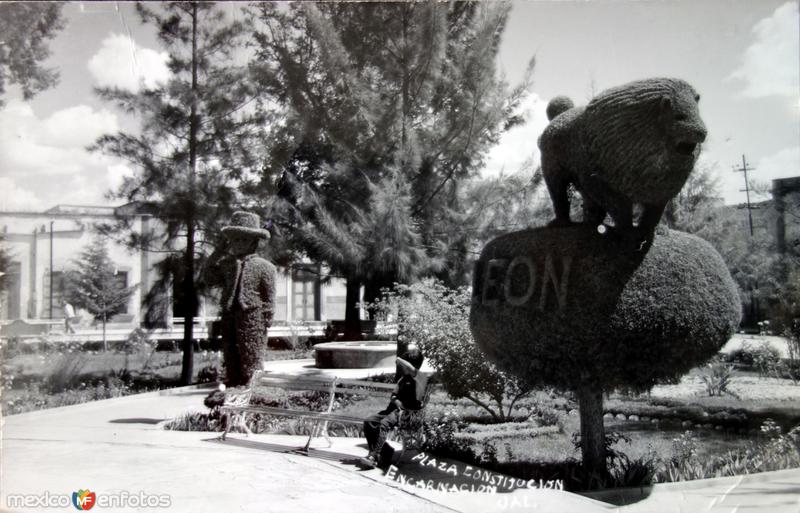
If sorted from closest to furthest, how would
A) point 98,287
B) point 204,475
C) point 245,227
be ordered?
point 204,475 → point 245,227 → point 98,287

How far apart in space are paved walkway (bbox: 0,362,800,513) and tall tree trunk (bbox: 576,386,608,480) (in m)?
0.51

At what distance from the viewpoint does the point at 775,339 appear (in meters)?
12.0

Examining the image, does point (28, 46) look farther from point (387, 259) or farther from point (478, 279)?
point (387, 259)

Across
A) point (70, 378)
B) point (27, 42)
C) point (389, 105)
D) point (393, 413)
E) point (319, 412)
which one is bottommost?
point (70, 378)

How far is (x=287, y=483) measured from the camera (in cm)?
546

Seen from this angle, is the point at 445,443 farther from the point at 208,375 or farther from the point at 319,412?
the point at 208,375

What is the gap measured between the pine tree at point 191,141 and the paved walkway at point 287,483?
5881mm

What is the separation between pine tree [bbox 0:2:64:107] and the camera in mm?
5824

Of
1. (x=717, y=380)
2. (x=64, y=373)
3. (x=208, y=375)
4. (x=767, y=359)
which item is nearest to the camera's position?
(x=717, y=380)

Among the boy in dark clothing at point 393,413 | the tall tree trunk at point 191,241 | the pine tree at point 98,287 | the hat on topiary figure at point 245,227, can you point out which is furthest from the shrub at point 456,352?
the pine tree at point 98,287

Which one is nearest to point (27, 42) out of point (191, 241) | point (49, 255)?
point (49, 255)

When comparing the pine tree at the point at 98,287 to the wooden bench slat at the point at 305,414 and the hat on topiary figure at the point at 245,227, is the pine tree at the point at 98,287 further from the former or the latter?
the wooden bench slat at the point at 305,414

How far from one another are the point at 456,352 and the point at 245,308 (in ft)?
10.0

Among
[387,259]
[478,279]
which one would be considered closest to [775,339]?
[387,259]
